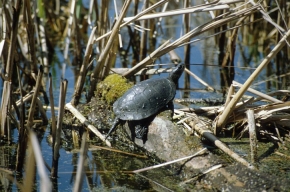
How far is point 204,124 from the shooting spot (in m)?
3.59

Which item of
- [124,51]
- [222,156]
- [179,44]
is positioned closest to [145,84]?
[179,44]

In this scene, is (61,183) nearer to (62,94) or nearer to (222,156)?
(62,94)

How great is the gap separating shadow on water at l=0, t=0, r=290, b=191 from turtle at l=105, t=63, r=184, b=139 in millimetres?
291

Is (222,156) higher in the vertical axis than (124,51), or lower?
lower

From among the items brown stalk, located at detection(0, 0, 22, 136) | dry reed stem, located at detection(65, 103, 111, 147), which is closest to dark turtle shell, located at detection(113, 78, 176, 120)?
dry reed stem, located at detection(65, 103, 111, 147)

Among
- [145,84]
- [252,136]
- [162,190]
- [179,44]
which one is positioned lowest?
[162,190]

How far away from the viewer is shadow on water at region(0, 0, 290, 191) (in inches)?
135

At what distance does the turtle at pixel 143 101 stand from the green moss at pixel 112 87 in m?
0.24

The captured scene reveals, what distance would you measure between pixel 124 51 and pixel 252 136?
144 inches

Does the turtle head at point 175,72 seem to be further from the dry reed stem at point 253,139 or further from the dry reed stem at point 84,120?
the dry reed stem at point 253,139

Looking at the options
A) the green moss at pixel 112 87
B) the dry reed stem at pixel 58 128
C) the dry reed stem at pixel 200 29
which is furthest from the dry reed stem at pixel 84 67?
the dry reed stem at pixel 58 128

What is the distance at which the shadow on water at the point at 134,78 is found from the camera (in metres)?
3.44

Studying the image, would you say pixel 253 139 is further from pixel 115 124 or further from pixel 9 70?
pixel 9 70

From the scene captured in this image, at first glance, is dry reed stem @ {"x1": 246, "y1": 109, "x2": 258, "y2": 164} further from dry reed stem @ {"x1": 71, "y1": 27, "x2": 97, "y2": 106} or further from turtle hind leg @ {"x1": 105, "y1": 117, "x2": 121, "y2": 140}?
dry reed stem @ {"x1": 71, "y1": 27, "x2": 97, "y2": 106}
